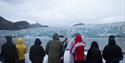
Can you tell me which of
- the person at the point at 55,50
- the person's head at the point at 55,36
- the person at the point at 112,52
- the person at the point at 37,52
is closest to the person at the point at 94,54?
the person at the point at 112,52

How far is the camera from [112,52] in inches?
378

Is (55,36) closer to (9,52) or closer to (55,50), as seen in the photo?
(55,50)

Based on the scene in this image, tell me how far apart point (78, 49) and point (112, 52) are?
3.39ft

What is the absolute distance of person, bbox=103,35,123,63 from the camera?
31.4 feet

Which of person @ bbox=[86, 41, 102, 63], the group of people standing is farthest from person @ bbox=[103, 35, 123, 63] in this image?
person @ bbox=[86, 41, 102, 63]

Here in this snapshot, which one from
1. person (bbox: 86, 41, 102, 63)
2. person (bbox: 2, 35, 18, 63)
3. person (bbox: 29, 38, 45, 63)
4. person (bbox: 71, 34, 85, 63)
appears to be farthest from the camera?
person (bbox: 29, 38, 45, 63)

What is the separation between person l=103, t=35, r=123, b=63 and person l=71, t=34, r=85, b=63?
0.70m

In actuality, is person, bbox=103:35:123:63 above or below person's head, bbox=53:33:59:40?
below

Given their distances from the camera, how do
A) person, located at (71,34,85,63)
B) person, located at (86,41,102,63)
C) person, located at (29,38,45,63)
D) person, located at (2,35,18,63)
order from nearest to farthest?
person, located at (86,41,102,63) < person, located at (71,34,85,63) < person, located at (2,35,18,63) < person, located at (29,38,45,63)

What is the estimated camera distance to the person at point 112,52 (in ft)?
31.4

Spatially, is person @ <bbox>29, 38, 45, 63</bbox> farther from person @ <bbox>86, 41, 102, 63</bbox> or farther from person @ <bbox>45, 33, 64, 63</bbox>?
person @ <bbox>86, 41, 102, 63</bbox>

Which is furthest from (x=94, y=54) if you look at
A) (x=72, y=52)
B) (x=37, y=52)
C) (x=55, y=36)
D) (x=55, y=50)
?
(x=37, y=52)

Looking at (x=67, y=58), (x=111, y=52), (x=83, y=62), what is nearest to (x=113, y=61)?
(x=111, y=52)

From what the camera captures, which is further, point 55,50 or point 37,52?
point 37,52
